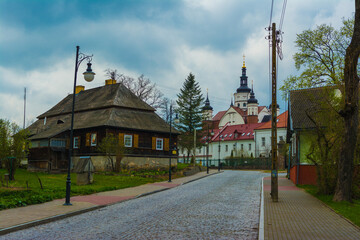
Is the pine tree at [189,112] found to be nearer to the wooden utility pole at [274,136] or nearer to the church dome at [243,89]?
the wooden utility pole at [274,136]

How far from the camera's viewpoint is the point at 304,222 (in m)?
11.3

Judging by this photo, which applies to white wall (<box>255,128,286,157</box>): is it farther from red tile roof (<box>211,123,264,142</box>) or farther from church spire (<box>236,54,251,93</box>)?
church spire (<box>236,54,251,93</box>)

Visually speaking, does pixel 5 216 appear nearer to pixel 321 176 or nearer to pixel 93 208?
pixel 93 208

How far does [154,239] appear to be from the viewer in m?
8.84

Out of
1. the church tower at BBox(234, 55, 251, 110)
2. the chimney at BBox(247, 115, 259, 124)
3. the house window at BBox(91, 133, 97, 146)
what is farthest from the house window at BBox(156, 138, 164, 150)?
the church tower at BBox(234, 55, 251, 110)

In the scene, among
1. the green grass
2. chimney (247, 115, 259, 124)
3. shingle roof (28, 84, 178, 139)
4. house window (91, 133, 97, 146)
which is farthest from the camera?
chimney (247, 115, 259, 124)

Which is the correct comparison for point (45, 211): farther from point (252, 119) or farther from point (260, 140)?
point (252, 119)

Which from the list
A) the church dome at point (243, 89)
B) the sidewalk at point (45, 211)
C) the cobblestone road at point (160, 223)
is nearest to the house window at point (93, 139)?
the sidewalk at point (45, 211)

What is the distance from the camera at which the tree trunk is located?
15.4 m

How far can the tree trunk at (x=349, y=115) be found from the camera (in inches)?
605

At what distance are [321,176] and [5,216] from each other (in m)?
13.9

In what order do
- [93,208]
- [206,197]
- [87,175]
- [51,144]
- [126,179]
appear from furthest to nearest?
[51,144]
[126,179]
[87,175]
[206,197]
[93,208]

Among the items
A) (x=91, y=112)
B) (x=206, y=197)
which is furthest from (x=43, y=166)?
(x=206, y=197)

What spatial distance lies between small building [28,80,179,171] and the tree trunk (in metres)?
23.3
